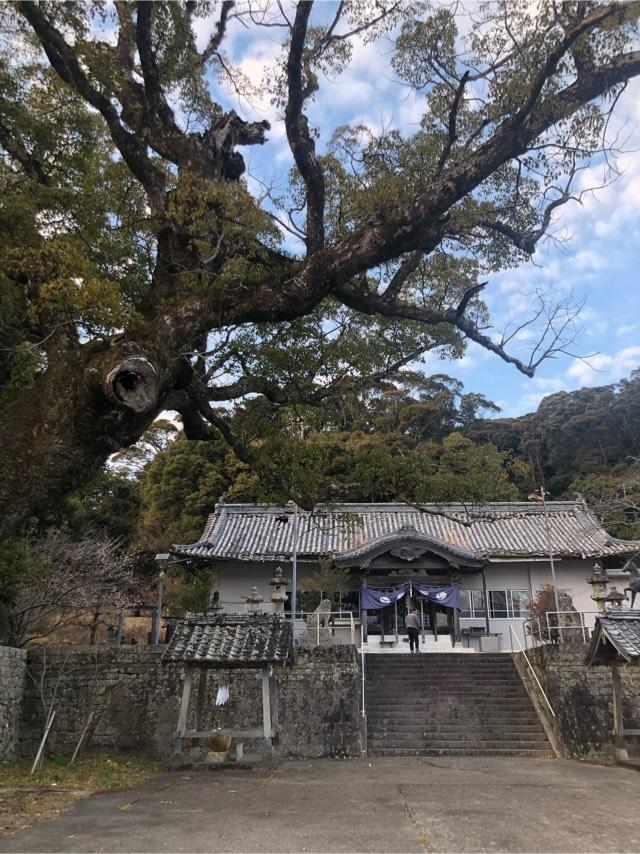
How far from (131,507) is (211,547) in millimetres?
12741

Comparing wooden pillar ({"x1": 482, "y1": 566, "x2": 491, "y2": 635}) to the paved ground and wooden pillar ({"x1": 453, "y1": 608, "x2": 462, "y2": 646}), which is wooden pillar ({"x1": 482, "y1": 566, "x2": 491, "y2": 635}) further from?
the paved ground

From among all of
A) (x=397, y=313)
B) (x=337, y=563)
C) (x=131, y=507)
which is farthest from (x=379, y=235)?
(x=131, y=507)

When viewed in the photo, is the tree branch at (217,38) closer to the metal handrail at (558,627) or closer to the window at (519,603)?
the metal handrail at (558,627)

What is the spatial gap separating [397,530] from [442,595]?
2.65 metres

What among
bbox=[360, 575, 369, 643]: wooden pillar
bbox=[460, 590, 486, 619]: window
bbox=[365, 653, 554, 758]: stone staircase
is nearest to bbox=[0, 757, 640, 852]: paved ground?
bbox=[365, 653, 554, 758]: stone staircase

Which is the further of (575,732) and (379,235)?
(575,732)

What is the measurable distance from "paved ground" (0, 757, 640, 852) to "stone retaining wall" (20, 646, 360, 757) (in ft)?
10.3

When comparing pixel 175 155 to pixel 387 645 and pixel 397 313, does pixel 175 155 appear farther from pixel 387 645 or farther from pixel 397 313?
pixel 387 645

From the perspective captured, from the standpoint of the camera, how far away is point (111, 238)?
7.52m

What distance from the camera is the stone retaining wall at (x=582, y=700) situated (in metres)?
11.3

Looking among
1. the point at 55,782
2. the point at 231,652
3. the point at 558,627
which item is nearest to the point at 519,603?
the point at 558,627

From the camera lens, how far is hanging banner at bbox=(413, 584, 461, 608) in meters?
20.2

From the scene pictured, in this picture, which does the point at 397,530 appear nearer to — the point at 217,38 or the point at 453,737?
the point at 453,737

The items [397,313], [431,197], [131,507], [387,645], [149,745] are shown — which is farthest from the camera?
[131,507]
